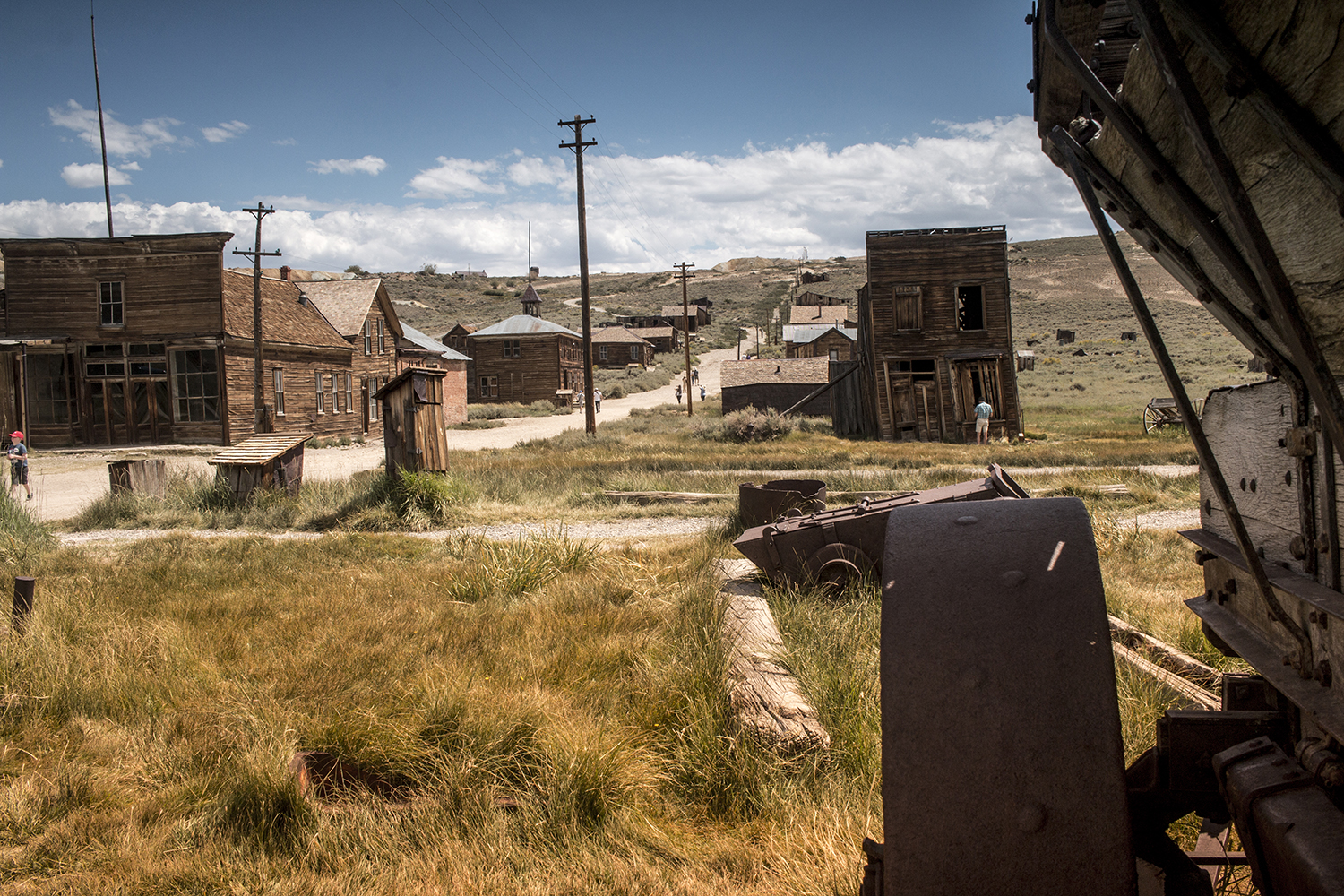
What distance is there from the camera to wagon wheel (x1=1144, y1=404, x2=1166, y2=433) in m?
22.7

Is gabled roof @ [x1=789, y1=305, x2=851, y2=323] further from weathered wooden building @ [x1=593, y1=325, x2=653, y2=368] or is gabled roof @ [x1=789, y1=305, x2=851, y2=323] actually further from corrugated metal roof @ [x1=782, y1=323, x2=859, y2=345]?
weathered wooden building @ [x1=593, y1=325, x2=653, y2=368]

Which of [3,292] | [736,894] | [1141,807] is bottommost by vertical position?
[736,894]

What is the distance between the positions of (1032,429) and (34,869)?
87.8 feet

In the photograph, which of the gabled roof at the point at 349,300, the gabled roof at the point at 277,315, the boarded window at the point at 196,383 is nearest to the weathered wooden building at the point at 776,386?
the gabled roof at the point at 349,300

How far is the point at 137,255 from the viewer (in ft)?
84.9

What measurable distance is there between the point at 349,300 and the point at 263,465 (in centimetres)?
2416

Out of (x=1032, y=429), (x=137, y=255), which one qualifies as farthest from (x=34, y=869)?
(x=137, y=255)

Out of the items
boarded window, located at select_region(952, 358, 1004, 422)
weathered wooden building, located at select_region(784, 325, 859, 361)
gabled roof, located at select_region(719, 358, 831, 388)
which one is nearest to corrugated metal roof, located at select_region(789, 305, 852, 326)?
weathered wooden building, located at select_region(784, 325, 859, 361)

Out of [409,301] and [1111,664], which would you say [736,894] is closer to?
[1111,664]

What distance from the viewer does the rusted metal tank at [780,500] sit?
25.0 feet

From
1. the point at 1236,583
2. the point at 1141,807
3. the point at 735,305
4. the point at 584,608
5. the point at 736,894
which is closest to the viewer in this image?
the point at 1141,807

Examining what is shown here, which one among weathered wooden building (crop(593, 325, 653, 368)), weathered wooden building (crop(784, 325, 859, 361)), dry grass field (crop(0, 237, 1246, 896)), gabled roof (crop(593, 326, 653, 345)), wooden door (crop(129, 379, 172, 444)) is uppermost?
gabled roof (crop(593, 326, 653, 345))

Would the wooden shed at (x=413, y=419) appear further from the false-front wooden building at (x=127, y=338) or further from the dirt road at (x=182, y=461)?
the false-front wooden building at (x=127, y=338)

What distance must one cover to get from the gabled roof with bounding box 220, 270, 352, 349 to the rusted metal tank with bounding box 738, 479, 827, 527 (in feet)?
78.2
